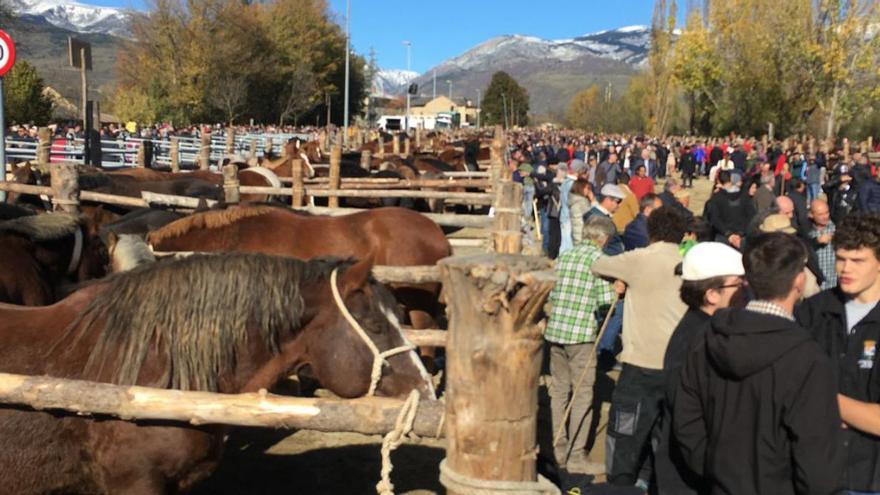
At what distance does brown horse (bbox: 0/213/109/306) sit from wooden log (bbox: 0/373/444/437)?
215cm

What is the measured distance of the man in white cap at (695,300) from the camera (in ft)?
9.61

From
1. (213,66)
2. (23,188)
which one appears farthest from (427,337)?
(213,66)

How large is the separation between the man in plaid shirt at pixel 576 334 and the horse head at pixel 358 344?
2.38m

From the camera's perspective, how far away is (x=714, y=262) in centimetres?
346

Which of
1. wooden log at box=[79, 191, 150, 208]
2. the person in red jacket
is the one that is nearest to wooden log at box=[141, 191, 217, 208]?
wooden log at box=[79, 191, 150, 208]

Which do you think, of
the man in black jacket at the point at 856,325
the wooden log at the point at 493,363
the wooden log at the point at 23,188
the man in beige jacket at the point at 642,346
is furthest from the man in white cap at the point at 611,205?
the wooden log at the point at 493,363

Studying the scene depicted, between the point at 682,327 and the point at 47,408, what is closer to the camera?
the point at 47,408

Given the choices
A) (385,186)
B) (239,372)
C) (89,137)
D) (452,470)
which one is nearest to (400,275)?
(239,372)

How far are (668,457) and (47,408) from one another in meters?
2.33

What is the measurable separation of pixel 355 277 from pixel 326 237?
307 centimetres

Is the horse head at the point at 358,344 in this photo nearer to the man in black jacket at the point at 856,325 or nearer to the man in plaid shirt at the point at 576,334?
the man in black jacket at the point at 856,325

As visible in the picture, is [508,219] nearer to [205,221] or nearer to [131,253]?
[205,221]

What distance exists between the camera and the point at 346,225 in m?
6.31

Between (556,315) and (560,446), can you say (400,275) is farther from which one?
(560,446)
